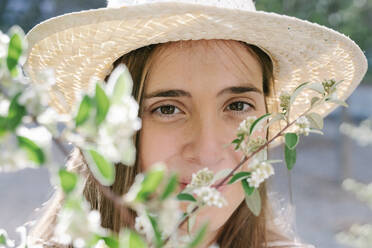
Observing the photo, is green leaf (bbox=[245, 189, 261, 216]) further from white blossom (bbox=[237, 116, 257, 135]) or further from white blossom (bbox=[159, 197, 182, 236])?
white blossom (bbox=[159, 197, 182, 236])

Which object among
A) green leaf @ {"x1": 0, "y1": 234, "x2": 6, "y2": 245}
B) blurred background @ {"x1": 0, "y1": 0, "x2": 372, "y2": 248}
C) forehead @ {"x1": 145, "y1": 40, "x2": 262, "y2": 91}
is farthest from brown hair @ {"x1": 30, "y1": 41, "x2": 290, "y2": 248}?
blurred background @ {"x1": 0, "y1": 0, "x2": 372, "y2": 248}

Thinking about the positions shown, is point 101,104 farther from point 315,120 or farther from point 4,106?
point 315,120

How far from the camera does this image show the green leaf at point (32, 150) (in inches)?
15.9

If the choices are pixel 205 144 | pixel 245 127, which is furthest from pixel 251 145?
pixel 205 144

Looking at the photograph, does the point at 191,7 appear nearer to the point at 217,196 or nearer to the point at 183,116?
the point at 183,116

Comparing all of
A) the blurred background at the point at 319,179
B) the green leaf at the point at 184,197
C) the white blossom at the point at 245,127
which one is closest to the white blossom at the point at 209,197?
the green leaf at the point at 184,197

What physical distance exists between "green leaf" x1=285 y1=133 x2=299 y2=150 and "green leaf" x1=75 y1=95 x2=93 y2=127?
0.43 meters

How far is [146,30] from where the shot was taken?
1.35m

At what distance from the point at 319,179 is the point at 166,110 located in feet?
21.5

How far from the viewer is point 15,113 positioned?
0.43 metres

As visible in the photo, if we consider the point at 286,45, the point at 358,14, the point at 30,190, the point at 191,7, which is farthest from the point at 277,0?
the point at 191,7

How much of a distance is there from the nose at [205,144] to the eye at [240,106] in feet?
0.36

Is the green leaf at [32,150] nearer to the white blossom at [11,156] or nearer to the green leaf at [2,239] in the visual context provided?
the white blossom at [11,156]

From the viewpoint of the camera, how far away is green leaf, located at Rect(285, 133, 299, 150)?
2.56 ft
